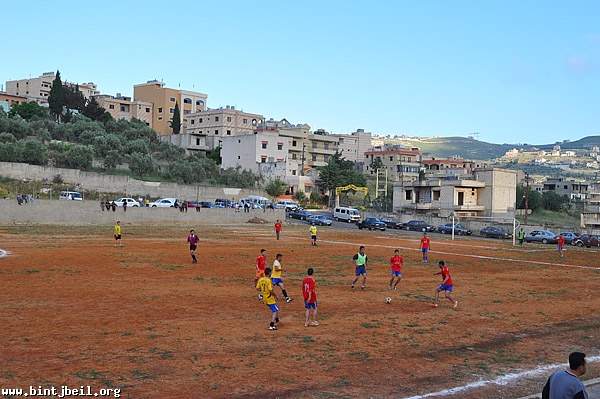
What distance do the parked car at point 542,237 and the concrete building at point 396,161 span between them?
70484mm

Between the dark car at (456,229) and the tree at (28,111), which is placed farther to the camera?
the tree at (28,111)

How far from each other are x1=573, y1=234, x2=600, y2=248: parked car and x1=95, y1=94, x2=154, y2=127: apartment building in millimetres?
100790

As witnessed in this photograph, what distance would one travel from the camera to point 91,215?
5634cm

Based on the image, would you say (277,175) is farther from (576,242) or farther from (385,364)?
(385,364)

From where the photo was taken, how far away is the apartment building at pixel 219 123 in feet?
416

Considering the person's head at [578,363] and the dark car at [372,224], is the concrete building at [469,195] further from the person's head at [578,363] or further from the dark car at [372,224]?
the person's head at [578,363]

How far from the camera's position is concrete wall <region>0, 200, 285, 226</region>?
52.0 metres

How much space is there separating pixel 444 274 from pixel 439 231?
170 feet

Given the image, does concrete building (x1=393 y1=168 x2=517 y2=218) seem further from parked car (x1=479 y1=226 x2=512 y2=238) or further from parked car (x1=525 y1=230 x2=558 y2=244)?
parked car (x1=525 y1=230 x2=558 y2=244)

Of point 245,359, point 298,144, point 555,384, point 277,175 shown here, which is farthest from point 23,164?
point 555,384

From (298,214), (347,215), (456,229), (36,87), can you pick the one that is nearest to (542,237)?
(456,229)

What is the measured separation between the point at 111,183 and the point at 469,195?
47.7 m

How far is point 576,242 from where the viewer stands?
5819 cm

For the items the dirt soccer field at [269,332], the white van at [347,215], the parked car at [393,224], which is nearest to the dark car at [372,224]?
the parked car at [393,224]
